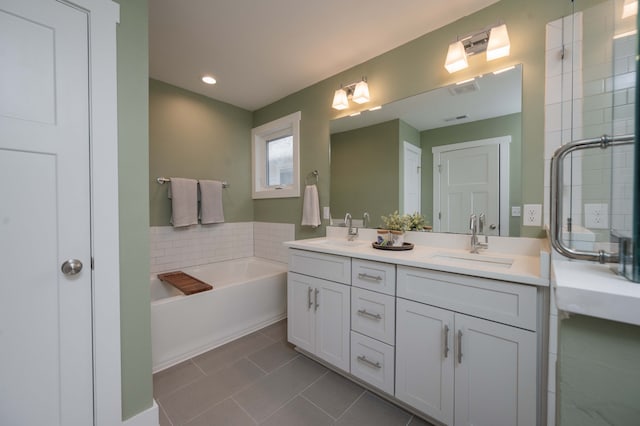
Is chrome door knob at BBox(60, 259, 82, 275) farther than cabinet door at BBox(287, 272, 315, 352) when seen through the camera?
No

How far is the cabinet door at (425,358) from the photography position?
1.26 metres

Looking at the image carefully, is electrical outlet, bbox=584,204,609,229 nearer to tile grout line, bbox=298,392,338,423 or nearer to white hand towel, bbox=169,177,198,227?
tile grout line, bbox=298,392,338,423

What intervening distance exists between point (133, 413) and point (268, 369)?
0.83 m

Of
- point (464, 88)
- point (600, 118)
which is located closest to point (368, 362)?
point (600, 118)

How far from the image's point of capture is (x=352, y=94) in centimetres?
228

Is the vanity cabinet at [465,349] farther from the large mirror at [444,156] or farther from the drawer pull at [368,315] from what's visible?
the large mirror at [444,156]

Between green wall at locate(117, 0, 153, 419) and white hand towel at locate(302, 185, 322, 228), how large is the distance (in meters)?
1.51

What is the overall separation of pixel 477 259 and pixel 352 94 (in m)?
1.73

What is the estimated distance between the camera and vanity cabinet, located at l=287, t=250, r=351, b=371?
5.56 ft

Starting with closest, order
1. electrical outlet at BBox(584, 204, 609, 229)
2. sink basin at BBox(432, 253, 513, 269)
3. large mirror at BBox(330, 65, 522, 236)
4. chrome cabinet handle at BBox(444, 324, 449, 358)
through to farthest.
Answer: electrical outlet at BBox(584, 204, 609, 229) → chrome cabinet handle at BBox(444, 324, 449, 358) → sink basin at BBox(432, 253, 513, 269) → large mirror at BBox(330, 65, 522, 236)

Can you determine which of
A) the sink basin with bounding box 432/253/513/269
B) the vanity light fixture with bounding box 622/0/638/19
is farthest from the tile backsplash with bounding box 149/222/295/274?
the vanity light fixture with bounding box 622/0/638/19

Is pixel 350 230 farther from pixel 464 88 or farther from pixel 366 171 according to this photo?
pixel 464 88

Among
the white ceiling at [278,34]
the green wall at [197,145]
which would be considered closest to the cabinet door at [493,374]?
the white ceiling at [278,34]

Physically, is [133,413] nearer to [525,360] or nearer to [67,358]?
[67,358]
